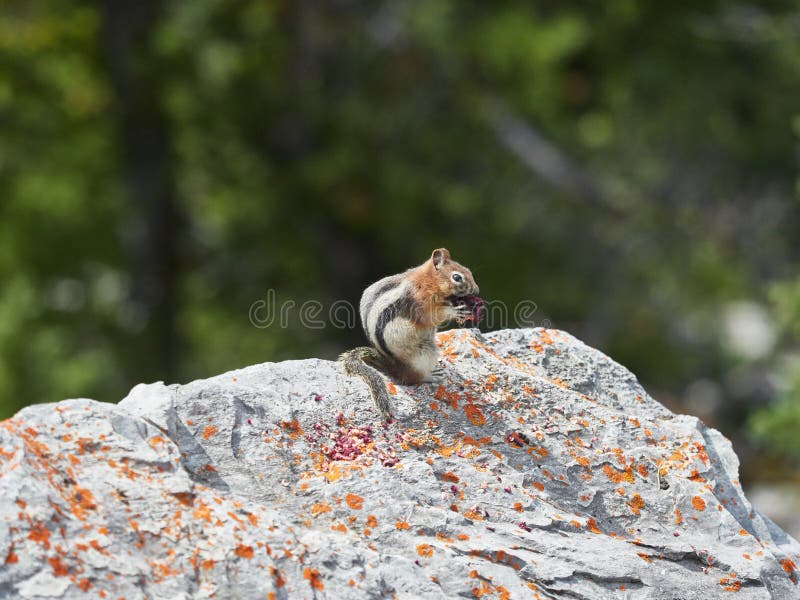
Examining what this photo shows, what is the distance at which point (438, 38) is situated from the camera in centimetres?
1867

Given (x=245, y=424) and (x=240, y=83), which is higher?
(x=240, y=83)

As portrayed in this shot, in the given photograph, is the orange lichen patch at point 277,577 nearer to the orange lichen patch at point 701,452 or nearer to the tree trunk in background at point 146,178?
the orange lichen patch at point 701,452

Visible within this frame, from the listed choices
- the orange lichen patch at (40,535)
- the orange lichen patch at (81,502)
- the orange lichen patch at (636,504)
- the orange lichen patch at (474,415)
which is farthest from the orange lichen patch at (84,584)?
the orange lichen patch at (636,504)

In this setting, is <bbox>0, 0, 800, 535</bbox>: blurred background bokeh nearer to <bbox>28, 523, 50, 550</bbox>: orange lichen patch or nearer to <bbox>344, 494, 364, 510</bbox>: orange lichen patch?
<bbox>344, 494, 364, 510</bbox>: orange lichen patch

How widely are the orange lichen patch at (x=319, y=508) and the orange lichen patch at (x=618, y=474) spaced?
5.82ft

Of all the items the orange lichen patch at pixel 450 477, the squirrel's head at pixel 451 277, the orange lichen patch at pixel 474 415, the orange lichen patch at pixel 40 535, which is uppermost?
the squirrel's head at pixel 451 277

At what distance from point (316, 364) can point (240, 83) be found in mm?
14602

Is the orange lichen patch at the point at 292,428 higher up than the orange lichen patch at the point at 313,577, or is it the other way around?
the orange lichen patch at the point at 292,428

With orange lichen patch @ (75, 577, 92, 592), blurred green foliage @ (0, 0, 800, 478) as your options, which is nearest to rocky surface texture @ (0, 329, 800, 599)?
orange lichen patch @ (75, 577, 92, 592)

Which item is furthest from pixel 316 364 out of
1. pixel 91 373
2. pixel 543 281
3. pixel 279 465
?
pixel 543 281

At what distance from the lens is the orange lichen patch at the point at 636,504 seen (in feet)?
18.8

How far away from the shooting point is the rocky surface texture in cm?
447

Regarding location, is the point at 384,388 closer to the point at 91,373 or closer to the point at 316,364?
the point at 316,364

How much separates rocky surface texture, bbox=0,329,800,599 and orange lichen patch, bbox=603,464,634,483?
2 cm
